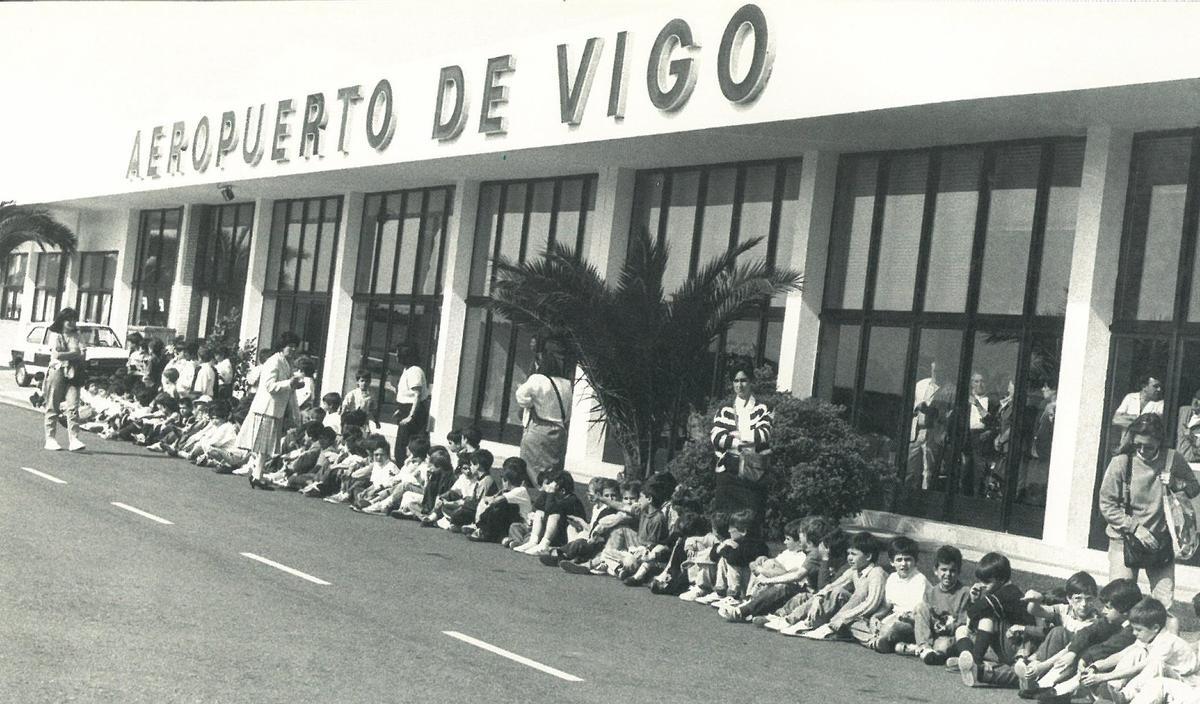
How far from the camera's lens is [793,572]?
11930 millimetres

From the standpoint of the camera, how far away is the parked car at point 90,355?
114 feet

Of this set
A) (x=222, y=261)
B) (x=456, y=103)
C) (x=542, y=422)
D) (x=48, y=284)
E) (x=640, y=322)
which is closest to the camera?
(x=640, y=322)

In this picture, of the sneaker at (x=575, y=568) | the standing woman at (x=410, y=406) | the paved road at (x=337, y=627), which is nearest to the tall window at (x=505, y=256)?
the standing woman at (x=410, y=406)

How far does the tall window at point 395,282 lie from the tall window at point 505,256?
1051 mm

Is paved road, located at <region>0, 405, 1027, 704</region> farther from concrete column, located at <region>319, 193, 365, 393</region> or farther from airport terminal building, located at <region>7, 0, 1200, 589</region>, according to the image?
concrete column, located at <region>319, 193, 365, 393</region>

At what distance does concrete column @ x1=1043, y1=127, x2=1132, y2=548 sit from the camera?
1529 centimetres

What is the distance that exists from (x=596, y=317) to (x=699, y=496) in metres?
2.66

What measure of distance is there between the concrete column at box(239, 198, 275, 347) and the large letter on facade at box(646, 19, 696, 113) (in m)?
17.5

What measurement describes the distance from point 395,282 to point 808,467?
1521cm

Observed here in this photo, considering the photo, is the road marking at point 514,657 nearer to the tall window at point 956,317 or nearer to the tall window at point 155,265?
the tall window at point 956,317

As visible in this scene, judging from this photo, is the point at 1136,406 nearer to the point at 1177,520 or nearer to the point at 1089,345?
the point at 1089,345

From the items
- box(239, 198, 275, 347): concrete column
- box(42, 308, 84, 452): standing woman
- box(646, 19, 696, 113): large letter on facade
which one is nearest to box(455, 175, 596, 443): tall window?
box(646, 19, 696, 113): large letter on facade

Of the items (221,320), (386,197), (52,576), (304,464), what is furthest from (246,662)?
(221,320)

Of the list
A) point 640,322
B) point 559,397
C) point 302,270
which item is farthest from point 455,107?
point 302,270
